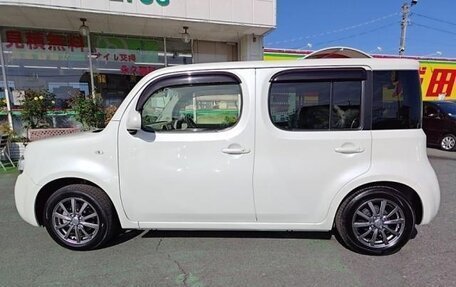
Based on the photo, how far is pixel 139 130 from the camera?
9.80 ft

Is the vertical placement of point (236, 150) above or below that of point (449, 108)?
below

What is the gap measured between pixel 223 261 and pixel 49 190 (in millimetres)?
1944

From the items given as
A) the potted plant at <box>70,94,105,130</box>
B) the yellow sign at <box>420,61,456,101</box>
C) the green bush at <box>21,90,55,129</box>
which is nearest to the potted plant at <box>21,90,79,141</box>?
the green bush at <box>21,90,55,129</box>

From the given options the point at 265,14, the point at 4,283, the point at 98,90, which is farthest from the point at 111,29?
the point at 4,283

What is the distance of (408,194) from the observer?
3.02m

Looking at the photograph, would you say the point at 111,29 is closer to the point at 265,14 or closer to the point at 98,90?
the point at 98,90

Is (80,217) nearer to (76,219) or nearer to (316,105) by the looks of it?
(76,219)

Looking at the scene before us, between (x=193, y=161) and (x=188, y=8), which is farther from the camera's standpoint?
(x=188, y=8)

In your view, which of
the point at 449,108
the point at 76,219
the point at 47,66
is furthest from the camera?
the point at 449,108

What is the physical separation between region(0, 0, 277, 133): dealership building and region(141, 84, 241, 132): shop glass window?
477 cm

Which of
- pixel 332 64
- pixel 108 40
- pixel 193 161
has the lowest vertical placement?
pixel 193 161

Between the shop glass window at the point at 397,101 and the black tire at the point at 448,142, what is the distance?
754 cm

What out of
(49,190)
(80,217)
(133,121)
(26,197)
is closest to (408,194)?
(133,121)

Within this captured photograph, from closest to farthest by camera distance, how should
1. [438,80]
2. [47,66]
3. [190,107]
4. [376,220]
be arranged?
[376,220]
[190,107]
[47,66]
[438,80]
